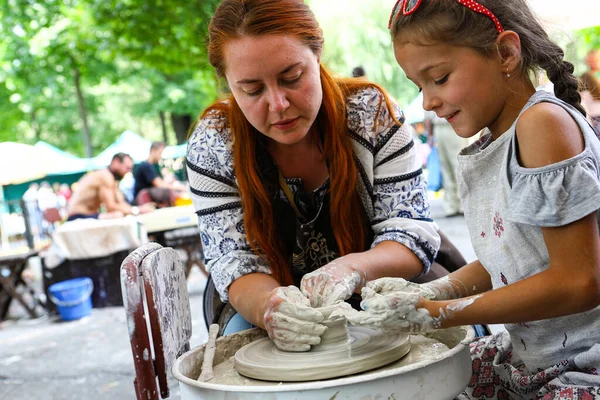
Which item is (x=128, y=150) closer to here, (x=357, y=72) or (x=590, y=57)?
(x=357, y=72)

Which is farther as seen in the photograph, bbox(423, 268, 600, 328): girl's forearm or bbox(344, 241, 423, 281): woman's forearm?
bbox(344, 241, 423, 281): woman's forearm

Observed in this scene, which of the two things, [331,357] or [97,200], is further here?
[97,200]

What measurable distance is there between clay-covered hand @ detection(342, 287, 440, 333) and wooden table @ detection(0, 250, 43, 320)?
555 cm

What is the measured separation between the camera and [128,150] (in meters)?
17.5

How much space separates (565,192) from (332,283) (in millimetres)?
624

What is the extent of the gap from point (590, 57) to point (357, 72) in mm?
1988

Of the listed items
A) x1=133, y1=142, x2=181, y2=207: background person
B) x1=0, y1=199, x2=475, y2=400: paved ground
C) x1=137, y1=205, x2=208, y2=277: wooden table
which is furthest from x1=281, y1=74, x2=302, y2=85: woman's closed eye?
x1=133, y1=142, x2=181, y2=207: background person

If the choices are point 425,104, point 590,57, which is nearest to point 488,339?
point 425,104

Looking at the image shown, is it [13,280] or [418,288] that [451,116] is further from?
[13,280]

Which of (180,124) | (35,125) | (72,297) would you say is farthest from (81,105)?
(72,297)

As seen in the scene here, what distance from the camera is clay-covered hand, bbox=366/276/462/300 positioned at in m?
1.47

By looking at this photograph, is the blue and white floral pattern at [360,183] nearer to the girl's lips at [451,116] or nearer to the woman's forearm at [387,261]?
the woman's forearm at [387,261]

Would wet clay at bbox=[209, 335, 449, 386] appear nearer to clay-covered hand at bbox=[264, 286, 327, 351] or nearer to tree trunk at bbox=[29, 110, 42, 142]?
clay-covered hand at bbox=[264, 286, 327, 351]

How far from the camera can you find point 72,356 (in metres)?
4.70
